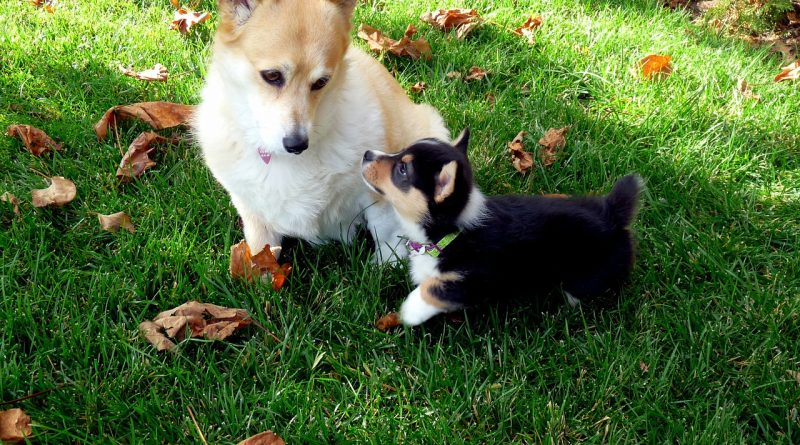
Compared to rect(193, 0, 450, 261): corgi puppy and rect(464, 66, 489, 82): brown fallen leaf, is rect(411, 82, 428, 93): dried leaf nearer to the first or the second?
rect(464, 66, 489, 82): brown fallen leaf

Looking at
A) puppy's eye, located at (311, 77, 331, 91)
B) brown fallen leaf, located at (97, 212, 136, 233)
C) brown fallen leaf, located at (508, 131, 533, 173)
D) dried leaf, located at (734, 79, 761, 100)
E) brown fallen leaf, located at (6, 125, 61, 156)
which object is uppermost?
puppy's eye, located at (311, 77, 331, 91)

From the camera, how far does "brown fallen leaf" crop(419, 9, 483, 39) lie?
4566 mm

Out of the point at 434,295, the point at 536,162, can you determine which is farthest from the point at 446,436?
the point at 536,162

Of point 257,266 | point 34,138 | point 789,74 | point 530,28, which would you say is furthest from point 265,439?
point 789,74

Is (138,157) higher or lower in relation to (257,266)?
higher

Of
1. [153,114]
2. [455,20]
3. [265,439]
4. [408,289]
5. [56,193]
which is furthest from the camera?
[455,20]

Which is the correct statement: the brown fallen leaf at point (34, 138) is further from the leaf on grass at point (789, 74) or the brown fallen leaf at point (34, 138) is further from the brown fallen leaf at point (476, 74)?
the leaf on grass at point (789, 74)

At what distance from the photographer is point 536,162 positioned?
3.53 metres

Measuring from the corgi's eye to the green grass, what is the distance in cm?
86

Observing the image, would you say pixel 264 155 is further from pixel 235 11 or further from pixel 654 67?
pixel 654 67

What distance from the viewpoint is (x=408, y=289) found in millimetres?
2873

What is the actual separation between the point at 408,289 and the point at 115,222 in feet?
4.70

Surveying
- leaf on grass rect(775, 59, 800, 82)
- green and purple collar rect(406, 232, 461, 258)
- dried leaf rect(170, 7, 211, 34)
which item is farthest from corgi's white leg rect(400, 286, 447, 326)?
leaf on grass rect(775, 59, 800, 82)

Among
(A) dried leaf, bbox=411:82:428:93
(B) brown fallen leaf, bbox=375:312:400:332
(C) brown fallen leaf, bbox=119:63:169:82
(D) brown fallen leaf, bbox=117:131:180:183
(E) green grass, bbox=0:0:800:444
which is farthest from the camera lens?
(A) dried leaf, bbox=411:82:428:93
